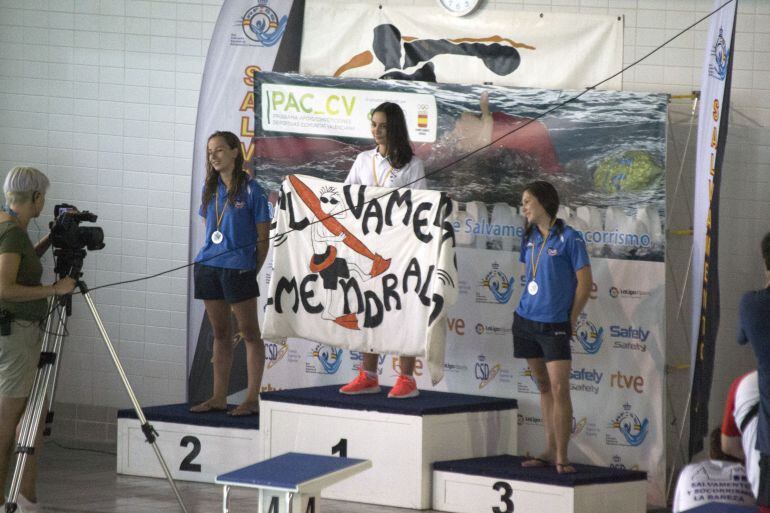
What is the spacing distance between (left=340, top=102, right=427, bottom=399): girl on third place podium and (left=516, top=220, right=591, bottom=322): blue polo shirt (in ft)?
2.60

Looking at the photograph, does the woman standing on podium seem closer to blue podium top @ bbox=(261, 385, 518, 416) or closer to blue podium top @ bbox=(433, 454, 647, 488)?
blue podium top @ bbox=(433, 454, 647, 488)

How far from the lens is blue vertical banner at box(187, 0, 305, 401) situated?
295 inches

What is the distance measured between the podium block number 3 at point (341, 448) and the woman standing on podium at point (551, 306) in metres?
0.89

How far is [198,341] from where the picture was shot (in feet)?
24.7

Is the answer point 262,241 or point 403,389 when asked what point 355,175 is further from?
point 403,389

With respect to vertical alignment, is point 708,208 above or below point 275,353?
above

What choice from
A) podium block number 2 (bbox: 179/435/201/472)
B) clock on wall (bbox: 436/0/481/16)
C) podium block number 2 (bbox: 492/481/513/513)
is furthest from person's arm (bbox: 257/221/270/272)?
podium block number 2 (bbox: 492/481/513/513)

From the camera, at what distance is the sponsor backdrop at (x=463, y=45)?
6.89m

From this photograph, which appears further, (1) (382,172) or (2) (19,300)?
(1) (382,172)

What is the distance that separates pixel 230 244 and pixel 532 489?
2038 millimetres

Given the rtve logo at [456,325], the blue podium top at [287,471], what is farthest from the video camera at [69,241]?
the rtve logo at [456,325]

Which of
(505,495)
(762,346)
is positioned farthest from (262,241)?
(762,346)

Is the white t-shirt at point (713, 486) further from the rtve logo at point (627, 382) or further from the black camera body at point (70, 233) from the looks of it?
the black camera body at point (70, 233)

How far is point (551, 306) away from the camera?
6055mm
